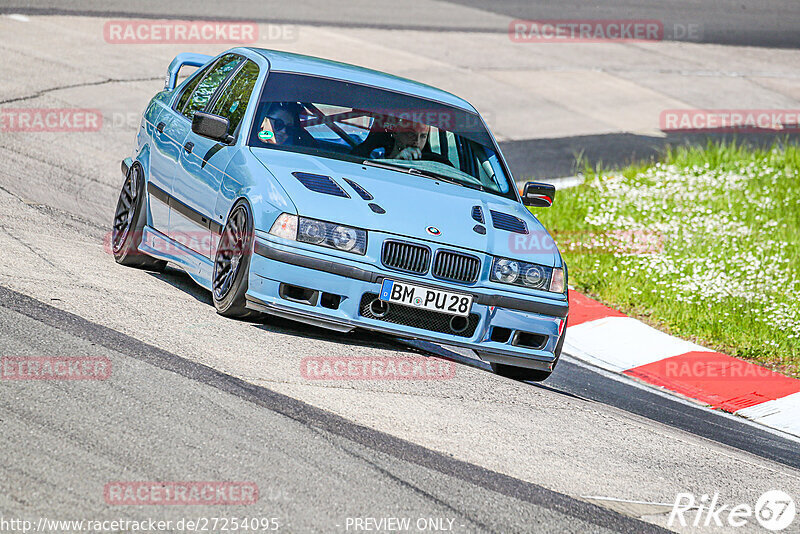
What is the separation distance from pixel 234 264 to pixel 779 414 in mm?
4108

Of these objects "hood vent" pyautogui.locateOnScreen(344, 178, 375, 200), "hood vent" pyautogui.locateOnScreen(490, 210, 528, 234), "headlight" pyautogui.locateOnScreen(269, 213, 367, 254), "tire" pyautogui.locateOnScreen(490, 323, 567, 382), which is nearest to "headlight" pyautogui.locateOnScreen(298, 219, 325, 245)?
"headlight" pyautogui.locateOnScreen(269, 213, 367, 254)

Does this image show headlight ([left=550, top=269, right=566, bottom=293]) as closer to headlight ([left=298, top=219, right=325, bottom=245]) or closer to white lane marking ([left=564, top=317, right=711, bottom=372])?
headlight ([left=298, top=219, right=325, bottom=245])

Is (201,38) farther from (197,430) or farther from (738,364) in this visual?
(197,430)

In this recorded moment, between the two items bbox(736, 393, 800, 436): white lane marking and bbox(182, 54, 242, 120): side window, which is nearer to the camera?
bbox(736, 393, 800, 436): white lane marking

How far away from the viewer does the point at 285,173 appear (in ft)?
21.5

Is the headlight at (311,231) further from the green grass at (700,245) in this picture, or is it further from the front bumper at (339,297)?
the green grass at (700,245)

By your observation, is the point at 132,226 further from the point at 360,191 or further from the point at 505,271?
the point at 505,271

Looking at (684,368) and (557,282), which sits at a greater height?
(557,282)

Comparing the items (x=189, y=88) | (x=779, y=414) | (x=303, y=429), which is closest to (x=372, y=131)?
(x=189, y=88)

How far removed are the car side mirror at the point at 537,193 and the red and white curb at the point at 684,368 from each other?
5.12 ft

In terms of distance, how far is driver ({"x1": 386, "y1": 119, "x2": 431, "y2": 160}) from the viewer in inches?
292

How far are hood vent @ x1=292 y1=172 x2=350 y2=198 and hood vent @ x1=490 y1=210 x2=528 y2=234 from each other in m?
0.98

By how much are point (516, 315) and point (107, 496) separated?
3050 mm

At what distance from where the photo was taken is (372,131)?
7.43m
